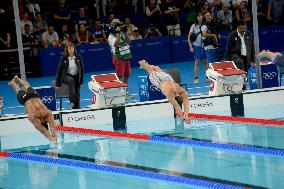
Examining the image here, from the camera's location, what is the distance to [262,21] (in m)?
26.1

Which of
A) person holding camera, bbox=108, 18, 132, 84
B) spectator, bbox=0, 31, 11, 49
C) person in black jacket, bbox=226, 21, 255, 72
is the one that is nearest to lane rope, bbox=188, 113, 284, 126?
person in black jacket, bbox=226, 21, 255, 72

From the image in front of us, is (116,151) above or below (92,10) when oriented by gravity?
below

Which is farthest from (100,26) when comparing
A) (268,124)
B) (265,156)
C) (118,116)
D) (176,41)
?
(265,156)

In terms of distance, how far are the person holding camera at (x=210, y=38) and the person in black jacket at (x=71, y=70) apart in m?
3.55

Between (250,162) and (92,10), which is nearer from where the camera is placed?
(250,162)

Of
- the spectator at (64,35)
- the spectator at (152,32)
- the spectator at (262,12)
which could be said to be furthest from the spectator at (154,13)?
the spectator at (262,12)

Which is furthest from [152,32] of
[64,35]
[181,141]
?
[181,141]

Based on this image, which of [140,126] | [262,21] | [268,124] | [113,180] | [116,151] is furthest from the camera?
[262,21]

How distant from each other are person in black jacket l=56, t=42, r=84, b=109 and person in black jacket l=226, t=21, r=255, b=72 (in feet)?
10.4

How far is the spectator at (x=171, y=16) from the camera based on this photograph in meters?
25.4

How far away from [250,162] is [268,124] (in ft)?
8.85

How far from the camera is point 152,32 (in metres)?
25.0

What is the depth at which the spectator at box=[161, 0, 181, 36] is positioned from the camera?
2538 cm

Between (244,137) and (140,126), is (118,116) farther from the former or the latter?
(244,137)
